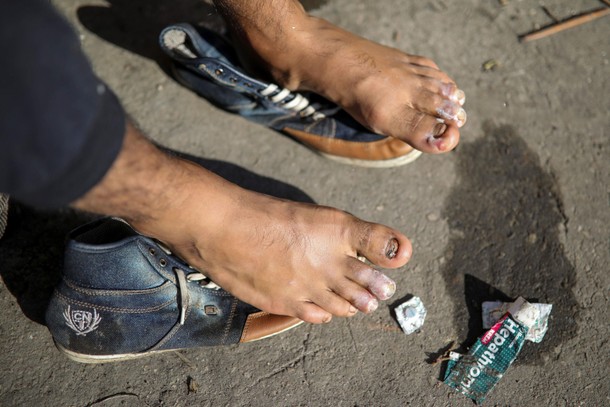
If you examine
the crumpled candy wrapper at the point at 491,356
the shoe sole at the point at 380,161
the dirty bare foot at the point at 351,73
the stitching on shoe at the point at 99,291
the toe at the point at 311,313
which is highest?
the dirty bare foot at the point at 351,73

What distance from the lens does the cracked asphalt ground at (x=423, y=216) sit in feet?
5.65

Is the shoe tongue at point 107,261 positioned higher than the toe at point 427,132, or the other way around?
the toe at point 427,132

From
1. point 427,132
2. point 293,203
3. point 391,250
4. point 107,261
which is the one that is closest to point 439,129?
→ point 427,132

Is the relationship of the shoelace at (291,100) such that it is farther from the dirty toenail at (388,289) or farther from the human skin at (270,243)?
the dirty toenail at (388,289)

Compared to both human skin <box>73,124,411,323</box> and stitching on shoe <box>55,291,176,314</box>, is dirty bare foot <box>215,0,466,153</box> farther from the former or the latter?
stitching on shoe <box>55,291,176,314</box>

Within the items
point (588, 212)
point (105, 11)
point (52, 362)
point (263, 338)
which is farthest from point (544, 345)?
point (105, 11)

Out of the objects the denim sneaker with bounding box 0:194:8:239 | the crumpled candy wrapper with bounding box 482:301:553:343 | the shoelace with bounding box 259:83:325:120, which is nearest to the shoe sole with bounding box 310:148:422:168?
the shoelace with bounding box 259:83:325:120

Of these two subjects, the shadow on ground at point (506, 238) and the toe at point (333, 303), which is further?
the shadow on ground at point (506, 238)

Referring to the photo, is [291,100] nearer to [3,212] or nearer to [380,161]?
[380,161]

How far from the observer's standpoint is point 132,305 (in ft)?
5.15

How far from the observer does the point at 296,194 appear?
2.04 meters

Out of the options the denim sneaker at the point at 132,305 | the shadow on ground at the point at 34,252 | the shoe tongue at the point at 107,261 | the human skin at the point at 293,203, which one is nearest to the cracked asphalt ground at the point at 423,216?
the shadow on ground at the point at 34,252

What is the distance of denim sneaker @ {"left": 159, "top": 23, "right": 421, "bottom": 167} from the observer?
1959 millimetres

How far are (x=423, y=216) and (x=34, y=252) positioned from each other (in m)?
1.44
